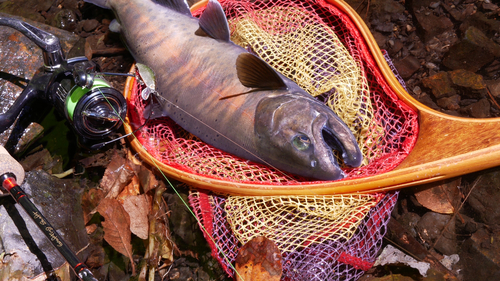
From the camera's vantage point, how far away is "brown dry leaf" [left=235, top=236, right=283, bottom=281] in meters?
2.97

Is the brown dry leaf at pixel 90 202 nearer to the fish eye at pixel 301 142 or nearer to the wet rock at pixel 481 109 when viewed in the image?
the fish eye at pixel 301 142

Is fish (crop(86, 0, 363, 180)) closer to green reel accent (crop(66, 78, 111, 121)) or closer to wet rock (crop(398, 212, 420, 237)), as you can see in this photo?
green reel accent (crop(66, 78, 111, 121))

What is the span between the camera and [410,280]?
334 centimetres

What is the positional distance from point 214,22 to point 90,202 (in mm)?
2345

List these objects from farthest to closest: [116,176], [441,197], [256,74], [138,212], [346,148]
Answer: [116,176], [138,212], [441,197], [256,74], [346,148]

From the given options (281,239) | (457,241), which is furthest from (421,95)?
(281,239)

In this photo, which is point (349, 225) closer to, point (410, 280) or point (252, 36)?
point (410, 280)

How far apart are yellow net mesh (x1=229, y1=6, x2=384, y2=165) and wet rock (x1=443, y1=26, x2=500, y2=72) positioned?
5.10 feet

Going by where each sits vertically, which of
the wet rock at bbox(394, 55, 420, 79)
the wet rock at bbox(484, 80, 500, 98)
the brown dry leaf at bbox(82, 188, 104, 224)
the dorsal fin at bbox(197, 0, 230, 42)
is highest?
the dorsal fin at bbox(197, 0, 230, 42)

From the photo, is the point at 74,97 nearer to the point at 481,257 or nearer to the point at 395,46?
the point at 395,46

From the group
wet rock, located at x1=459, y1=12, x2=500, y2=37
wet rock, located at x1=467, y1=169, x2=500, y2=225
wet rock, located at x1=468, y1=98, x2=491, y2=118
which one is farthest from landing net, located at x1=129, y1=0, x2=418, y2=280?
wet rock, located at x1=459, y1=12, x2=500, y2=37

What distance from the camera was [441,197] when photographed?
3480 mm

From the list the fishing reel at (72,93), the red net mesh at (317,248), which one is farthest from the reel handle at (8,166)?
the red net mesh at (317,248)

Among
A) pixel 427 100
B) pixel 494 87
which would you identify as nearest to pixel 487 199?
pixel 427 100
